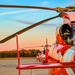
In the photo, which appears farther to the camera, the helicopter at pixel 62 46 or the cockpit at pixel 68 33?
A: the cockpit at pixel 68 33

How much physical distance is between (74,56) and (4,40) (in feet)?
6.87

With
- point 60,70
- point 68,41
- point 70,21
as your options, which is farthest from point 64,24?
point 60,70

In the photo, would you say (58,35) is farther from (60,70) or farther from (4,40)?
(4,40)

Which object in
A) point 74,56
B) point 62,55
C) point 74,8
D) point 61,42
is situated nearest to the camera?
point 74,56

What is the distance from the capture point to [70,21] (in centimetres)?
980

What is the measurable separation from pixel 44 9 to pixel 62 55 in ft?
9.43

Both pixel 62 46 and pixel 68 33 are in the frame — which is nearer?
pixel 68 33

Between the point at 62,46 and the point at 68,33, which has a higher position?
the point at 68,33

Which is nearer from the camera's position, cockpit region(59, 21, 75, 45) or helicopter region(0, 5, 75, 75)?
helicopter region(0, 5, 75, 75)

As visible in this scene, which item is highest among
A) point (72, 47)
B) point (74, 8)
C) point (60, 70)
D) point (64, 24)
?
point (74, 8)

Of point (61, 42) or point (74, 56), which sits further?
point (61, 42)

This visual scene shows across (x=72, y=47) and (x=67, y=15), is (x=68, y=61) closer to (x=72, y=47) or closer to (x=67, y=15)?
(x=72, y=47)

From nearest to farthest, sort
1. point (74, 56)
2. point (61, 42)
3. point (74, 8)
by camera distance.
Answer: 1. point (74, 56)
2. point (61, 42)
3. point (74, 8)

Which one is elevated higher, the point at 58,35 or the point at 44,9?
the point at 44,9
